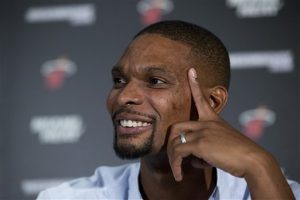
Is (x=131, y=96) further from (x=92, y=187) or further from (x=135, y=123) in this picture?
(x=92, y=187)

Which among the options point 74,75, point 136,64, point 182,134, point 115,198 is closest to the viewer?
point 182,134

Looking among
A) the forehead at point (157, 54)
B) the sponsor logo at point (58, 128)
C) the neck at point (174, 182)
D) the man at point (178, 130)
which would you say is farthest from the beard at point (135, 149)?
the sponsor logo at point (58, 128)

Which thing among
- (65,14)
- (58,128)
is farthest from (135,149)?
(65,14)

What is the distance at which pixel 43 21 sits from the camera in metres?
3.07

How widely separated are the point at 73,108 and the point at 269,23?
108 cm

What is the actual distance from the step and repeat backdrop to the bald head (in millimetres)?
1019

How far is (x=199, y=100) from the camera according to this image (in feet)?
5.32

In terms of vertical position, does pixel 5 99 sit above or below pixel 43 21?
below

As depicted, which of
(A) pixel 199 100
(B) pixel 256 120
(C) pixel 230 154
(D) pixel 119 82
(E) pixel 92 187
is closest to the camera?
(C) pixel 230 154

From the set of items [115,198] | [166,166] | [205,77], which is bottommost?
[115,198]

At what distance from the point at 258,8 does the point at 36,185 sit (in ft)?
4.71

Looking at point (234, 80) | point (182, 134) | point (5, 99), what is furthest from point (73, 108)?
point (182, 134)

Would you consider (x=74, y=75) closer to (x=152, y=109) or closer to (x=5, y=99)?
(x=5, y=99)

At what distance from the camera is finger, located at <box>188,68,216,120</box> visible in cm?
158
